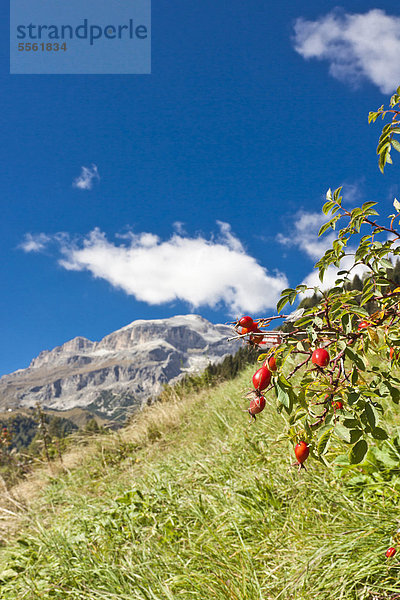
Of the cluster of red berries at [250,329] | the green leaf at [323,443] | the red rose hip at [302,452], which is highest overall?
the cluster of red berries at [250,329]

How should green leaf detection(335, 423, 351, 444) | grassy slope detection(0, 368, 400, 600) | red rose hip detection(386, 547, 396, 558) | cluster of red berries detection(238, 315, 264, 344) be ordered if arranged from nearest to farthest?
green leaf detection(335, 423, 351, 444) → cluster of red berries detection(238, 315, 264, 344) → red rose hip detection(386, 547, 396, 558) → grassy slope detection(0, 368, 400, 600)

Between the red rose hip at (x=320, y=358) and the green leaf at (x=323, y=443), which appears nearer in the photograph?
the red rose hip at (x=320, y=358)

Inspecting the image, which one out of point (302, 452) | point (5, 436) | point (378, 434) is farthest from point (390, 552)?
point (5, 436)

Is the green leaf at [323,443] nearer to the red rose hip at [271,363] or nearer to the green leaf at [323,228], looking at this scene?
the red rose hip at [271,363]

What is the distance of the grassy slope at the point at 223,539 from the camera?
1.99 meters

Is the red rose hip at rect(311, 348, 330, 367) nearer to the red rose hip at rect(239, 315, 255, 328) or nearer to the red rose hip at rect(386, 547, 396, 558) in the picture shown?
the red rose hip at rect(239, 315, 255, 328)

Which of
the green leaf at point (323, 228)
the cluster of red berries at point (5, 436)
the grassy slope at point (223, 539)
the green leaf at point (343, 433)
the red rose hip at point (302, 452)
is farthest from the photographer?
the cluster of red berries at point (5, 436)

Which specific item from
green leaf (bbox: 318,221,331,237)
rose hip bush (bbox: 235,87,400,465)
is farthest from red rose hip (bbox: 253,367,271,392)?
green leaf (bbox: 318,221,331,237)

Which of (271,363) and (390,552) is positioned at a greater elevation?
(271,363)

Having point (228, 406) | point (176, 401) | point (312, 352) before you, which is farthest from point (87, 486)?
point (312, 352)

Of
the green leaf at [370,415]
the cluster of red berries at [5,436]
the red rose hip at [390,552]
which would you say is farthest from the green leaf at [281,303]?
the cluster of red berries at [5,436]

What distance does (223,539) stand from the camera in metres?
2.60

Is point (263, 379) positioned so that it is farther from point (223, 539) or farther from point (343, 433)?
point (223, 539)

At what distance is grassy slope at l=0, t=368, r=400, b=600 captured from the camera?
199cm
